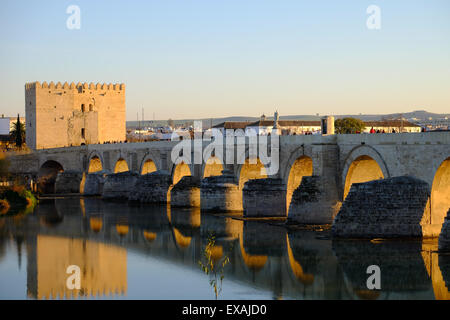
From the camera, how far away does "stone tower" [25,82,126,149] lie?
54.8 metres

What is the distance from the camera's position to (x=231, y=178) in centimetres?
3106

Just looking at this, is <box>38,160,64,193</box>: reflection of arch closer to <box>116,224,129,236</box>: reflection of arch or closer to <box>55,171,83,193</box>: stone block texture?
<box>55,171,83,193</box>: stone block texture

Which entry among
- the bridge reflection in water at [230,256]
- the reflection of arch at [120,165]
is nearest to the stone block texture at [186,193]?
the bridge reflection in water at [230,256]

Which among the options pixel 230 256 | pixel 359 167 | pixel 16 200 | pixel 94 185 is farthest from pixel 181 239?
pixel 94 185

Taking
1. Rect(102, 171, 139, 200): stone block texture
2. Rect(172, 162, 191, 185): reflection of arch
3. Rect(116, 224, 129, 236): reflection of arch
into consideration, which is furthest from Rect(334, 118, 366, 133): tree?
Rect(116, 224, 129, 236): reflection of arch

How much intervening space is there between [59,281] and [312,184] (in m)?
9.44

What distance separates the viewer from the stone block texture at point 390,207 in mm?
19828

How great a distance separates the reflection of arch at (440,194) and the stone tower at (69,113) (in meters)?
39.5

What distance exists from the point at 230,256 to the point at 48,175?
33194mm

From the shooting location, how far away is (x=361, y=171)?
24625 mm

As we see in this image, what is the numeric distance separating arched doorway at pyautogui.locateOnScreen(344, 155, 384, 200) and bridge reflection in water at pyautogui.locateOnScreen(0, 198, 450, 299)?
2604mm

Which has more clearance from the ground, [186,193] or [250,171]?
[250,171]

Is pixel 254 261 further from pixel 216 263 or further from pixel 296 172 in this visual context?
pixel 296 172
